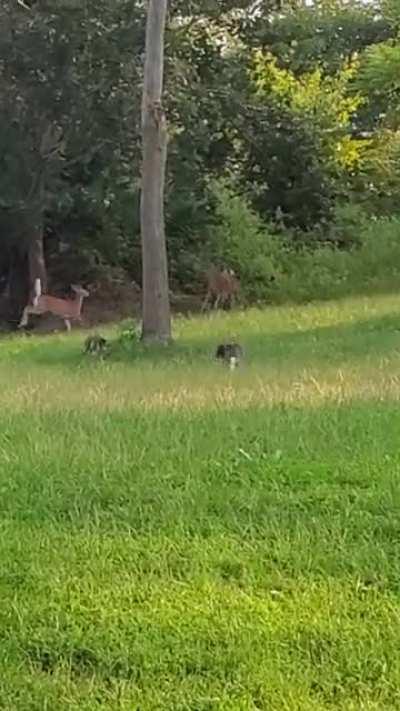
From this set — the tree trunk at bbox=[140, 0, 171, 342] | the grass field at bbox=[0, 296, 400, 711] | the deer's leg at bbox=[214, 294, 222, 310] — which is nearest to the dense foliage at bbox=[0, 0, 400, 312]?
the deer's leg at bbox=[214, 294, 222, 310]

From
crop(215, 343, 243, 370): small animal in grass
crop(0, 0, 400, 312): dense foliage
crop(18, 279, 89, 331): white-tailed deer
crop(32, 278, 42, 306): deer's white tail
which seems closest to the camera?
crop(215, 343, 243, 370): small animal in grass

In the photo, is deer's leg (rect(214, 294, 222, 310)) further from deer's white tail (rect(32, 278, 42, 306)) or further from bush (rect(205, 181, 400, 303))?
deer's white tail (rect(32, 278, 42, 306))

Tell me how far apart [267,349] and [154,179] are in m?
2.61

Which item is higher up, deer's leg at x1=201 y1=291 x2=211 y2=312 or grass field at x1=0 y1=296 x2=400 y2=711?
grass field at x1=0 y1=296 x2=400 y2=711

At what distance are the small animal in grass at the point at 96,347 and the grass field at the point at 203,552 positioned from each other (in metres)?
5.09

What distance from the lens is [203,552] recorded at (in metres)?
4.87

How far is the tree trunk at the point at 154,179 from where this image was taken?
14.6 m

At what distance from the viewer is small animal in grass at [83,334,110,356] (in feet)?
46.2

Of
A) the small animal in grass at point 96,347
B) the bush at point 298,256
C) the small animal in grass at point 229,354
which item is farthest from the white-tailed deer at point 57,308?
the small animal in grass at point 229,354

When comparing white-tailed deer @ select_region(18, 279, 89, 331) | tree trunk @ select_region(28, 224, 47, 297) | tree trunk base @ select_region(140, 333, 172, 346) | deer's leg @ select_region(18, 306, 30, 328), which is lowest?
deer's leg @ select_region(18, 306, 30, 328)

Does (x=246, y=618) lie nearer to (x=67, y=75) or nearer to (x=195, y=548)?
(x=195, y=548)

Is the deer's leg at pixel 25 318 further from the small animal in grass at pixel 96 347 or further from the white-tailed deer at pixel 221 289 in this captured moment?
the small animal in grass at pixel 96 347

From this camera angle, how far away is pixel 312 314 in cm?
1972

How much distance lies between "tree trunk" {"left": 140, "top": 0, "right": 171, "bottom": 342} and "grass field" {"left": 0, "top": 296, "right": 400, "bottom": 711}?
6.08 meters
